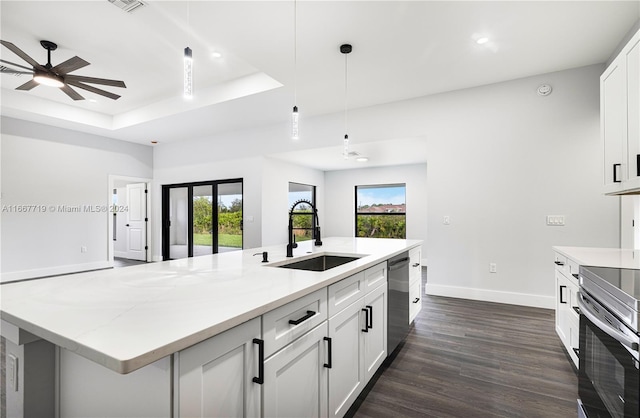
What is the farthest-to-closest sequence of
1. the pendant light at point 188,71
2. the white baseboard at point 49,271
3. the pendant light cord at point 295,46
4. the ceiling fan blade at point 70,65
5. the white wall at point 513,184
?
the white baseboard at point 49,271 → the white wall at point 513,184 → the ceiling fan blade at point 70,65 → the pendant light cord at point 295,46 → the pendant light at point 188,71

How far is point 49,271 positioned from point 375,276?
6.52m

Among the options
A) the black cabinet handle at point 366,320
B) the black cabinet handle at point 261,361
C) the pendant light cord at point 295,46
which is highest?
the pendant light cord at point 295,46

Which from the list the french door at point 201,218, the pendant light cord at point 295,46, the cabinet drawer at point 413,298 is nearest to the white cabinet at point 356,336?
the cabinet drawer at point 413,298

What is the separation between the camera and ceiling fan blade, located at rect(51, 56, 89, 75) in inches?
118

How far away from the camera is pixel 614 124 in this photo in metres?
2.04

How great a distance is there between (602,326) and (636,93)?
4.70 ft

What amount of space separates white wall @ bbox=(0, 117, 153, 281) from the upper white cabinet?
7901 millimetres

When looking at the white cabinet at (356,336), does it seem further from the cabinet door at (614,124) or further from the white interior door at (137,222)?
the white interior door at (137,222)

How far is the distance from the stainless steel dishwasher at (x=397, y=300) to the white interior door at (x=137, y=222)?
6917mm

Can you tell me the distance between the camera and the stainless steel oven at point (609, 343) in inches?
39.3

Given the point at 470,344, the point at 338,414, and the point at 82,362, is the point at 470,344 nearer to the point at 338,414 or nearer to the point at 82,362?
the point at 338,414

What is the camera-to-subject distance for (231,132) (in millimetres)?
6137

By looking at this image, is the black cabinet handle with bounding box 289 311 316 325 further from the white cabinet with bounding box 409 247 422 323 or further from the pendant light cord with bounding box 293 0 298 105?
the pendant light cord with bounding box 293 0 298 105

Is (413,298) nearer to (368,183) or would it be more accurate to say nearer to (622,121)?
(622,121)
